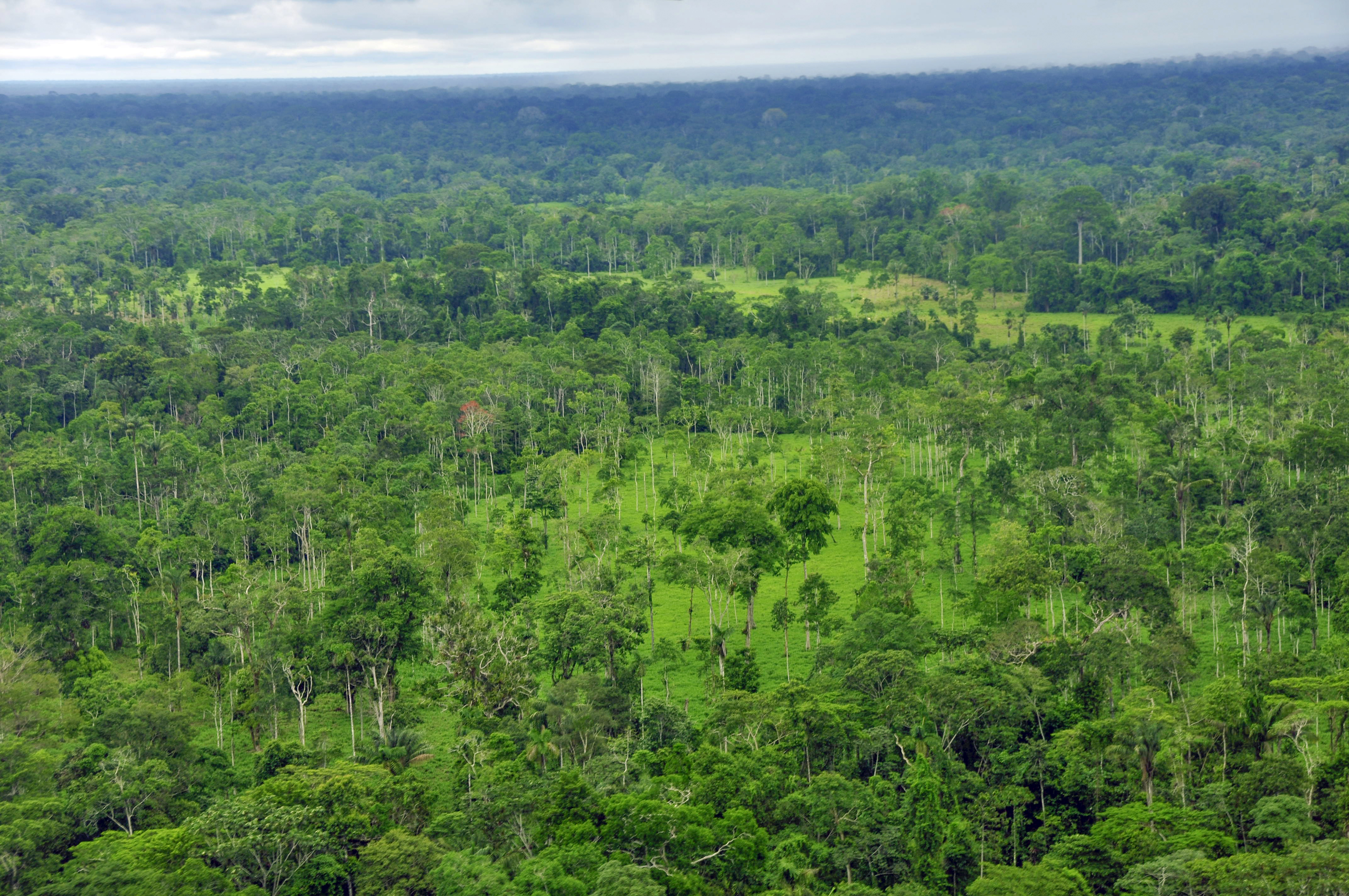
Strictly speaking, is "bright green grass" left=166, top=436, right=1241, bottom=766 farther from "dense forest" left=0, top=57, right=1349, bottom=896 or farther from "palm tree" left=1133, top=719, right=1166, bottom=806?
"palm tree" left=1133, top=719, right=1166, bottom=806

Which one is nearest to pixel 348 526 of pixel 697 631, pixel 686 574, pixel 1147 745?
pixel 697 631

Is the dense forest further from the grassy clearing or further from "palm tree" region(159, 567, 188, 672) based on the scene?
the grassy clearing

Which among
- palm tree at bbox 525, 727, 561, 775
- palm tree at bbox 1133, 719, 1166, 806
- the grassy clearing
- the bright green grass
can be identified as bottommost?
the bright green grass

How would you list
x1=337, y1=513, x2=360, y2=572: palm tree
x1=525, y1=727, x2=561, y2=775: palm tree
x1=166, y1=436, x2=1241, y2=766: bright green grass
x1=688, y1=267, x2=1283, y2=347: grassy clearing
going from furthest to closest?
x1=688, y1=267, x2=1283, y2=347: grassy clearing → x1=337, y1=513, x2=360, y2=572: palm tree → x1=166, y1=436, x2=1241, y2=766: bright green grass → x1=525, y1=727, x2=561, y2=775: palm tree

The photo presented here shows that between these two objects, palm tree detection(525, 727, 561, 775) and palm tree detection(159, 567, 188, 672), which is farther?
palm tree detection(159, 567, 188, 672)

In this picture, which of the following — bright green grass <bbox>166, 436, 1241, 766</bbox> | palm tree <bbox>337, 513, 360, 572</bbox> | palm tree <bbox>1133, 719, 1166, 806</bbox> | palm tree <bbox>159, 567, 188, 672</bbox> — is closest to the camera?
palm tree <bbox>1133, 719, 1166, 806</bbox>

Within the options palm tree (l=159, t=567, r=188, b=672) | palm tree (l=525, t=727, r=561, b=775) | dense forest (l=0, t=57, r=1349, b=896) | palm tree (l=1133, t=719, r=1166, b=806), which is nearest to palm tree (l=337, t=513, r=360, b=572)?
dense forest (l=0, t=57, r=1349, b=896)

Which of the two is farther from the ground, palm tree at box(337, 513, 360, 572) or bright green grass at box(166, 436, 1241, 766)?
palm tree at box(337, 513, 360, 572)

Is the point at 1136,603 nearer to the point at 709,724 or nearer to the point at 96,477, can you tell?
the point at 709,724

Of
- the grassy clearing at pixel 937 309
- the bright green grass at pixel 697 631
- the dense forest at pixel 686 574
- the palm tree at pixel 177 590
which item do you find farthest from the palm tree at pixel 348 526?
the grassy clearing at pixel 937 309
